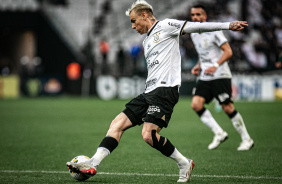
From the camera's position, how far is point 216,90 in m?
8.42

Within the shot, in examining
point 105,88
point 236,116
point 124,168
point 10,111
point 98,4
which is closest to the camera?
point 124,168

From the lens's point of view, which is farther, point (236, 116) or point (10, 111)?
point (10, 111)

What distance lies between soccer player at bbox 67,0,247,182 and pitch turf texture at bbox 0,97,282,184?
1.12ft

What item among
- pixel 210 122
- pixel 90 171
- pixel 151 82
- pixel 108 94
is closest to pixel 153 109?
pixel 151 82

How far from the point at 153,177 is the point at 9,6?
27687mm

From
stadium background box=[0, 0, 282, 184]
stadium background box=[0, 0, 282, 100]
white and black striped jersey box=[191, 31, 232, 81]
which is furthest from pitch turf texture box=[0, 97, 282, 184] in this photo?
stadium background box=[0, 0, 282, 100]

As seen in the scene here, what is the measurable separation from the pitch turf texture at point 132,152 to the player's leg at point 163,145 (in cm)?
15

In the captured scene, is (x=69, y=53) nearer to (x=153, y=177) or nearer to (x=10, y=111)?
(x=10, y=111)

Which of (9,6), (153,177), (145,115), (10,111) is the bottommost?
(10,111)

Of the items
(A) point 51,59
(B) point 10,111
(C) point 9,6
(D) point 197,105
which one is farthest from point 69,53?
(D) point 197,105

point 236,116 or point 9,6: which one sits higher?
point 9,6

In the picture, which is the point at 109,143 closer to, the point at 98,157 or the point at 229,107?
the point at 98,157

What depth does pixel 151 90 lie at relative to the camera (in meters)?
5.51

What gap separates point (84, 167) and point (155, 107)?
971 mm
